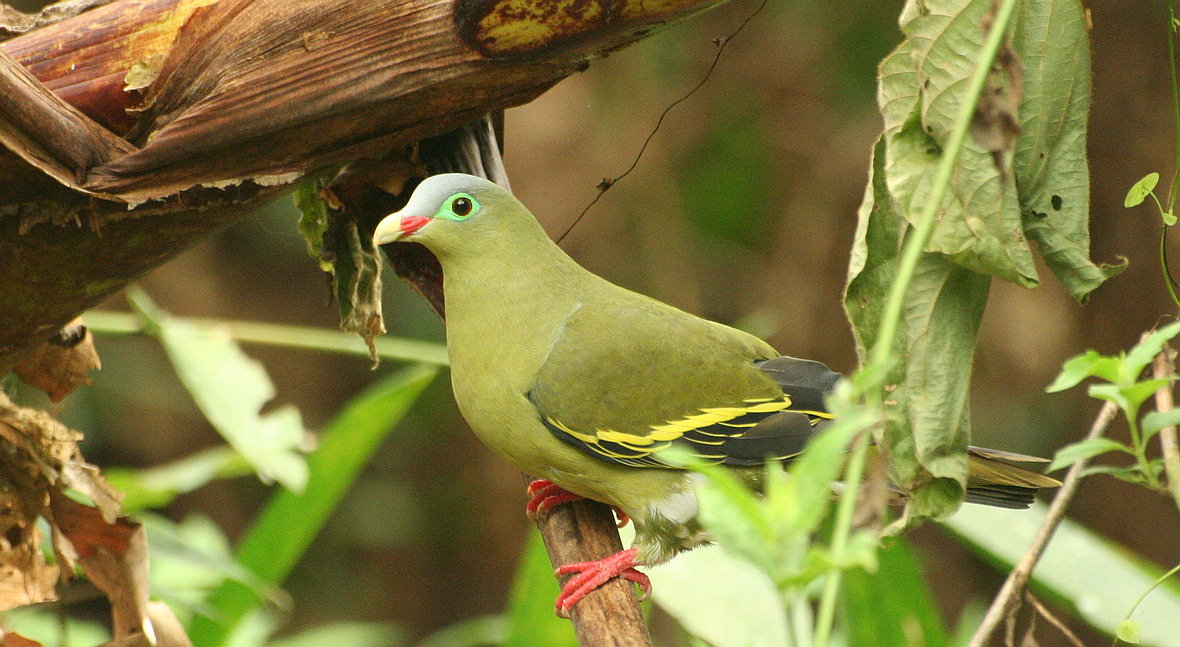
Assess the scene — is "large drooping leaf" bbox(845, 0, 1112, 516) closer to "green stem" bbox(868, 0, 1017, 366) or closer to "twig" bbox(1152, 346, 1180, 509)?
"twig" bbox(1152, 346, 1180, 509)

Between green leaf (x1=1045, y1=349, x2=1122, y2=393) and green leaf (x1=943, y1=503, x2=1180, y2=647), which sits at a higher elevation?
green leaf (x1=1045, y1=349, x2=1122, y2=393)

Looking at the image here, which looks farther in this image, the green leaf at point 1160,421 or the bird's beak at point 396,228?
the bird's beak at point 396,228

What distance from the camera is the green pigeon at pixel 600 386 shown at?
5.95ft

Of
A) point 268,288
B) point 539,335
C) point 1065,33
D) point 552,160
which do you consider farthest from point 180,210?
point 268,288

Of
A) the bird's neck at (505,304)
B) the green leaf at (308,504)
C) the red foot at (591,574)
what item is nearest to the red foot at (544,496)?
the red foot at (591,574)

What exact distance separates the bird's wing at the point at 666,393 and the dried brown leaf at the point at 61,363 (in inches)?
34.8

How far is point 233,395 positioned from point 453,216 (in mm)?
730

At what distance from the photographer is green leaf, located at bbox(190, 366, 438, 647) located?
2.35 meters

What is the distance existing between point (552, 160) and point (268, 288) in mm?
1698

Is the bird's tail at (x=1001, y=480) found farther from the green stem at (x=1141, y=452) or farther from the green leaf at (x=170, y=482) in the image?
the green leaf at (x=170, y=482)

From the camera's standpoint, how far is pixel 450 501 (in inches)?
223

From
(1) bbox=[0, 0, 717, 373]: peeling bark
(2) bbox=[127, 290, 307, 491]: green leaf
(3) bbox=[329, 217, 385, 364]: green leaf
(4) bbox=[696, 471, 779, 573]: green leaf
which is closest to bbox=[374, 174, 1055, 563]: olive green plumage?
(3) bbox=[329, 217, 385, 364]: green leaf

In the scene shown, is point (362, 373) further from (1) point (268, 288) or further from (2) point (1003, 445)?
(2) point (1003, 445)

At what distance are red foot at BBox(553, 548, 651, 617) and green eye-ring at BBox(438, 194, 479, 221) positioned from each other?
609 mm
